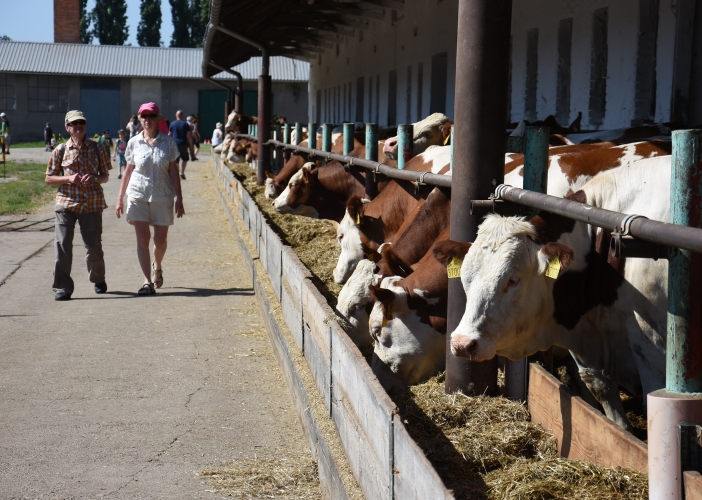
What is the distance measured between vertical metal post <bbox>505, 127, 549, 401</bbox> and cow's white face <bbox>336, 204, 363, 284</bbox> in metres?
3.30

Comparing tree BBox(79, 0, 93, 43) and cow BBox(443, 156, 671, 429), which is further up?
tree BBox(79, 0, 93, 43)

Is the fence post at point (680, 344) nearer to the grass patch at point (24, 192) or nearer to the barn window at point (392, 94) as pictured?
the grass patch at point (24, 192)

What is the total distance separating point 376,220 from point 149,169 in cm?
284

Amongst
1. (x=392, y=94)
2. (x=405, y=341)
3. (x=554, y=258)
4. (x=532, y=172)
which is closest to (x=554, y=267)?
(x=554, y=258)

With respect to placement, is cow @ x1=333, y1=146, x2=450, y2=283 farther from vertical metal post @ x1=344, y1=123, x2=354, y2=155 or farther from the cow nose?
the cow nose

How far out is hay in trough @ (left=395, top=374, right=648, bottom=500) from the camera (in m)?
3.21

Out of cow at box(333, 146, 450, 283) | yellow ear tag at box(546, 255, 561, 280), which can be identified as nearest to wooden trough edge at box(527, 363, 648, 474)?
yellow ear tag at box(546, 255, 561, 280)

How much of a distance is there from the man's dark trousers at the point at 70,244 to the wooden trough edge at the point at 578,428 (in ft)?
20.2

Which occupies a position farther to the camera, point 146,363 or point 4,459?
point 146,363

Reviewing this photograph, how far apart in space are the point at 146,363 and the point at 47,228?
9242 mm

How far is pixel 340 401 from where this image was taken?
4.37 m

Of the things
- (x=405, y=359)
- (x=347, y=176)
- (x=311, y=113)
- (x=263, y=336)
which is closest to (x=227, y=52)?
(x=311, y=113)

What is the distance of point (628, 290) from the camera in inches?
165

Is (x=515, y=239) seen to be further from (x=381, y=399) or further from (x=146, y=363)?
(x=146, y=363)
